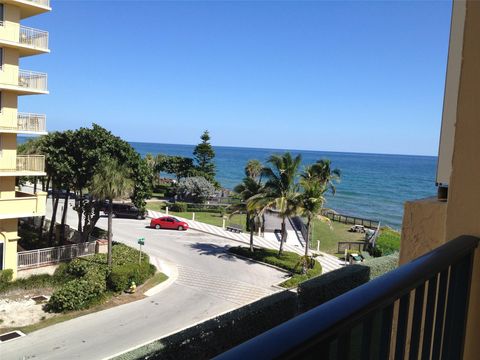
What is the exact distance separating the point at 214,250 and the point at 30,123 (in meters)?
13.3

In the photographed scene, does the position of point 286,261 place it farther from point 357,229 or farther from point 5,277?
point 357,229

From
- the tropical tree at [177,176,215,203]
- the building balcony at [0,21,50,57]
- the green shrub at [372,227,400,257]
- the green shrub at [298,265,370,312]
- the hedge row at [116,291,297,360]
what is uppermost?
the building balcony at [0,21,50,57]

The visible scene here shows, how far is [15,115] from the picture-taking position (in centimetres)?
2098

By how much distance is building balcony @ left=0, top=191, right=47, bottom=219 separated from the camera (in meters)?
20.1

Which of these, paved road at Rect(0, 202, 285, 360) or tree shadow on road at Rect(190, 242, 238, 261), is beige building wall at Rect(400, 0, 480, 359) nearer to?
paved road at Rect(0, 202, 285, 360)

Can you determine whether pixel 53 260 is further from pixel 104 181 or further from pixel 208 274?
pixel 208 274

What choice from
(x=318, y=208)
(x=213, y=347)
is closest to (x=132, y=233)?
(x=318, y=208)

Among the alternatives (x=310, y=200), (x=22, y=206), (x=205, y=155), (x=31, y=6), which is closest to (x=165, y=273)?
(x=22, y=206)

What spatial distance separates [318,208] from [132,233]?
15294 mm

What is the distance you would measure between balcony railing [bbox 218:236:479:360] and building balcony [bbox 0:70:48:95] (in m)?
21.8

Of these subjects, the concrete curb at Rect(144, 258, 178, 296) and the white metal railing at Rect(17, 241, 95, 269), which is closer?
the concrete curb at Rect(144, 258, 178, 296)

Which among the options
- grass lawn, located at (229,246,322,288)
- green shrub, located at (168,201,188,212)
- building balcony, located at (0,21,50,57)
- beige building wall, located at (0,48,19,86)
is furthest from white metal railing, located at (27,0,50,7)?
green shrub, located at (168,201,188,212)

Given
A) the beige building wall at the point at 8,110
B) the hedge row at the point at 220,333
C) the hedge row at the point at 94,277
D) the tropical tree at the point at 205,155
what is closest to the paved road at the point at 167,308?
the hedge row at the point at 94,277

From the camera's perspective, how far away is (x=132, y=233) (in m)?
33.1
